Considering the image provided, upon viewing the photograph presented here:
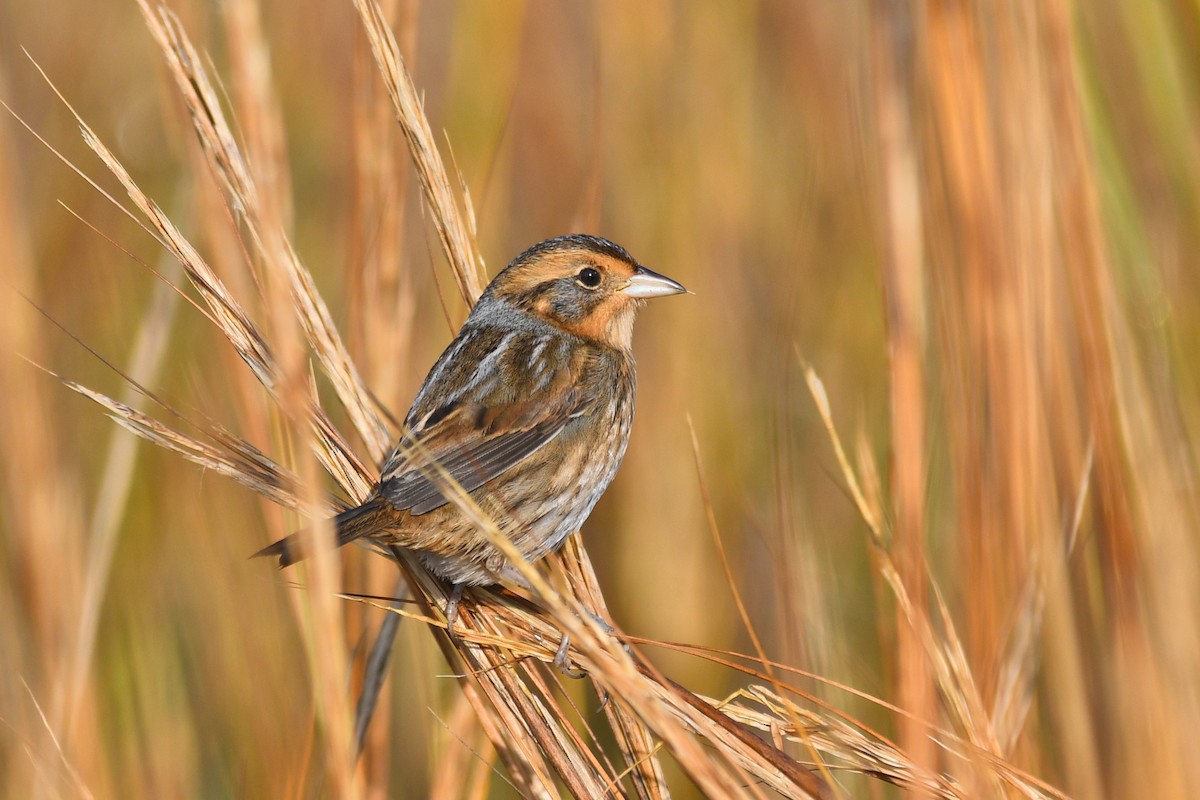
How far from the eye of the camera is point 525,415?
249cm

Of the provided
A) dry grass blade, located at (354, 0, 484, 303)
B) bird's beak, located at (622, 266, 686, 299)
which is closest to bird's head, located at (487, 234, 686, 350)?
bird's beak, located at (622, 266, 686, 299)

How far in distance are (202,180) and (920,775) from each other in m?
1.21

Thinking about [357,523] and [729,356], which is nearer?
[357,523]

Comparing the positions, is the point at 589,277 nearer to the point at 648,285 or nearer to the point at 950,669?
the point at 648,285

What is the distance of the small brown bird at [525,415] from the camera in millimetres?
2152

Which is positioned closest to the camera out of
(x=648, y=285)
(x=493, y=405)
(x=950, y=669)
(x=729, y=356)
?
(x=950, y=669)

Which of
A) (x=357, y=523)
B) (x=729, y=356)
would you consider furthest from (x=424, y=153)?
(x=729, y=356)

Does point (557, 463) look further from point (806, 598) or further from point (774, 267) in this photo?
point (774, 267)

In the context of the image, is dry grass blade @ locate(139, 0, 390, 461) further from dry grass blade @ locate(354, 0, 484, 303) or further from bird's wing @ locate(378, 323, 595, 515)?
bird's wing @ locate(378, 323, 595, 515)

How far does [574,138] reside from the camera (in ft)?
14.5

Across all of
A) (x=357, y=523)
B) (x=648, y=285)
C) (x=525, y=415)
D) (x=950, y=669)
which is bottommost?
(x=950, y=669)

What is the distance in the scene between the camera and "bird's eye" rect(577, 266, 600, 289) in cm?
286

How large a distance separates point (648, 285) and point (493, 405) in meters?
0.59

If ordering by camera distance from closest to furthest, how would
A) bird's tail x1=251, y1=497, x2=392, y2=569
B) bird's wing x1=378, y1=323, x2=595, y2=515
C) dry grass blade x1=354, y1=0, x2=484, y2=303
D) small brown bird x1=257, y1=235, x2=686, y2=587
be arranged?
dry grass blade x1=354, y1=0, x2=484, y2=303
bird's tail x1=251, y1=497, x2=392, y2=569
small brown bird x1=257, y1=235, x2=686, y2=587
bird's wing x1=378, y1=323, x2=595, y2=515
